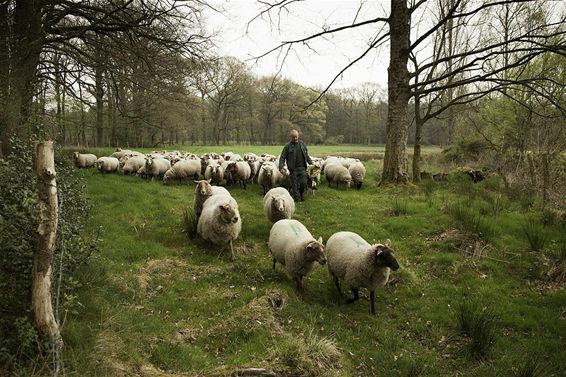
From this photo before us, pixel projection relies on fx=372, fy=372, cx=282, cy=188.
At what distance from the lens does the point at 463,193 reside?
39.9 feet

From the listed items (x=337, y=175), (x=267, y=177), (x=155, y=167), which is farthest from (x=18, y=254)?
(x=155, y=167)

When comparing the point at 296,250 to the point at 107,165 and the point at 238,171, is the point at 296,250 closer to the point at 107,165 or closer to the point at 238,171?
the point at 238,171

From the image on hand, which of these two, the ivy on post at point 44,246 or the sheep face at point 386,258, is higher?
the ivy on post at point 44,246

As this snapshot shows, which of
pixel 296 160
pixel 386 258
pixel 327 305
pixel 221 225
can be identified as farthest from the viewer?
pixel 296 160

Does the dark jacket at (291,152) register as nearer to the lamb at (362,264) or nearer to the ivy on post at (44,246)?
the lamb at (362,264)

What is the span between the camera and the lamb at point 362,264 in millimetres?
6105

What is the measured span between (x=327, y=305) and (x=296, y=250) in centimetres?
110

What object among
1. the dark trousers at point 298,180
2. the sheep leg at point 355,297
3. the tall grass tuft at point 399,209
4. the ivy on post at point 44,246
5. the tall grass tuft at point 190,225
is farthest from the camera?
the dark trousers at point 298,180

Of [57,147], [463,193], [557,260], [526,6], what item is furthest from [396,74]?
[57,147]

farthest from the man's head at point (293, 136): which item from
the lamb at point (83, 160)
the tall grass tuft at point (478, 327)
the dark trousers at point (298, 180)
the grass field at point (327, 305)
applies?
the lamb at point (83, 160)

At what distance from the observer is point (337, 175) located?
15.6 metres

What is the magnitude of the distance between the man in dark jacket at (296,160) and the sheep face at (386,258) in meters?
6.07

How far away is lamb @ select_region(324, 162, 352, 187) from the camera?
15.3m

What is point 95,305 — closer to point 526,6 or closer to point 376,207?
point 376,207
